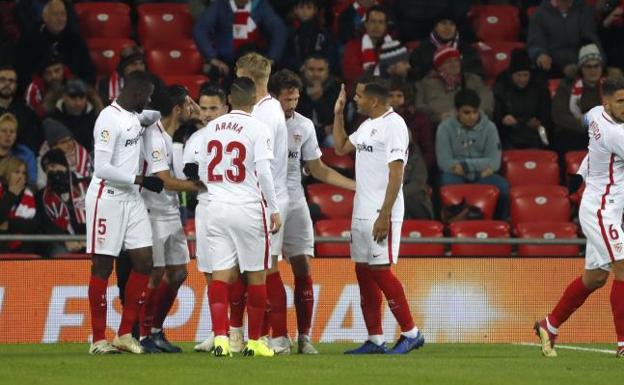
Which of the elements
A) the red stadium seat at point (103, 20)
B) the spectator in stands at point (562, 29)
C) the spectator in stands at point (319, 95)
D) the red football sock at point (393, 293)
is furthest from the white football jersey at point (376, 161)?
the red stadium seat at point (103, 20)

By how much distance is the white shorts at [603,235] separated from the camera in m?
11.2

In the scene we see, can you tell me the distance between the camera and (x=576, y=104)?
1767cm

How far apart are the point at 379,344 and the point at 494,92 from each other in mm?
6573

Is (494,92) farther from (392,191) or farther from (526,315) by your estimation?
(392,191)

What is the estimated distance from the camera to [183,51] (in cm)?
1848

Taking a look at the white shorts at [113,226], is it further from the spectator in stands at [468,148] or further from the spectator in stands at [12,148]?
the spectator in stands at [468,148]

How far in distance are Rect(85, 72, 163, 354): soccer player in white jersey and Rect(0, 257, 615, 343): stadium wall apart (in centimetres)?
250

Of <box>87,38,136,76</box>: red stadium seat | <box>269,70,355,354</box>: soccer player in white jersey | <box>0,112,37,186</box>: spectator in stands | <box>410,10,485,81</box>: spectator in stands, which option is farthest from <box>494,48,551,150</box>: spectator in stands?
<box>269,70,355,354</box>: soccer player in white jersey

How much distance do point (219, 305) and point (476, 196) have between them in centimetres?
578

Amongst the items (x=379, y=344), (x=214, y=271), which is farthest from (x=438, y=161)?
(x=214, y=271)

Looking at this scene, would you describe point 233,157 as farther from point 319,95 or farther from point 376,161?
point 319,95

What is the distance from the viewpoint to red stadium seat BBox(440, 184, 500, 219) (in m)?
16.1

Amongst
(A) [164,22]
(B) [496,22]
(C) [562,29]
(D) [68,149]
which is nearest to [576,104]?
(C) [562,29]

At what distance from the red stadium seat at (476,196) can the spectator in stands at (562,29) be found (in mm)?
2907
